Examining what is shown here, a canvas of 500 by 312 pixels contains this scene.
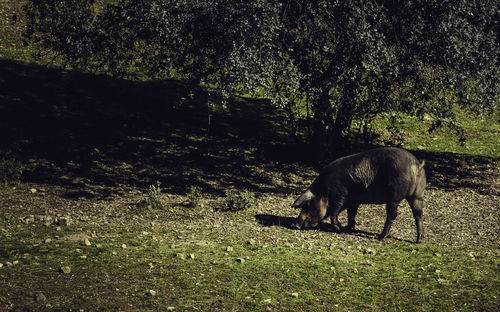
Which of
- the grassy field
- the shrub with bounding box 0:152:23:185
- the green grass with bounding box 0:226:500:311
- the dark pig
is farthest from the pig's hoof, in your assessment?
the shrub with bounding box 0:152:23:185

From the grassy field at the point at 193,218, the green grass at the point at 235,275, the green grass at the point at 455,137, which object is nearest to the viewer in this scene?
the green grass at the point at 235,275

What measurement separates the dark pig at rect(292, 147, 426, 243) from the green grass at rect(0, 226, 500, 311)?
3.46 ft

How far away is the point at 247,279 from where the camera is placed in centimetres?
809

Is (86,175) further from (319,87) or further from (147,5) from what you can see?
(319,87)

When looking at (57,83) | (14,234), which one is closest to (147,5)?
(14,234)

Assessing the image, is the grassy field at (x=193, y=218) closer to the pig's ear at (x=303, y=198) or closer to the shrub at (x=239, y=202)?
the shrub at (x=239, y=202)

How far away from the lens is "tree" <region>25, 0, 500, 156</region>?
12.0 metres

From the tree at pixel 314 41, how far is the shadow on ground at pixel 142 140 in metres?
2.42

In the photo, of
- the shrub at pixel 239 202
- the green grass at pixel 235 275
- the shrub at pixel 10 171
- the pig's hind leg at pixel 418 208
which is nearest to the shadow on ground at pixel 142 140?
the shrub at pixel 10 171

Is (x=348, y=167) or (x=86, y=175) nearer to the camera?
(x=348, y=167)

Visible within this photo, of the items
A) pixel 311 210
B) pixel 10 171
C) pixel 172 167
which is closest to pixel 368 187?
pixel 311 210

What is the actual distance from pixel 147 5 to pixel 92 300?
8.13m

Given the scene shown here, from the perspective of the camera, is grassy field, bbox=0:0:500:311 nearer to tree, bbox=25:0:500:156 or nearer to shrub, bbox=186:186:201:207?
shrub, bbox=186:186:201:207

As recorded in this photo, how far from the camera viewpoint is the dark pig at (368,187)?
10.3 metres
